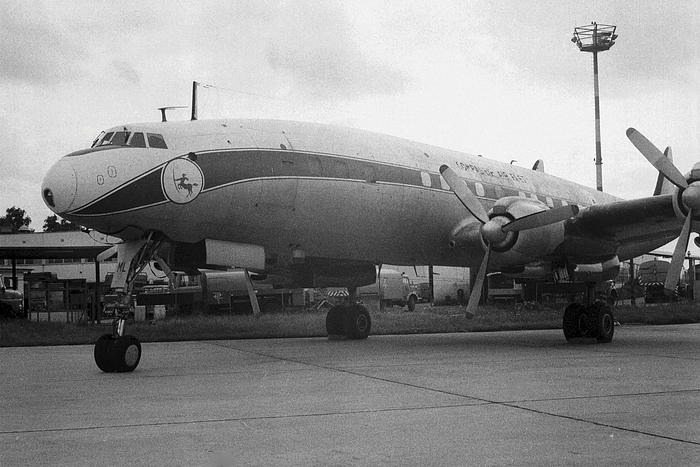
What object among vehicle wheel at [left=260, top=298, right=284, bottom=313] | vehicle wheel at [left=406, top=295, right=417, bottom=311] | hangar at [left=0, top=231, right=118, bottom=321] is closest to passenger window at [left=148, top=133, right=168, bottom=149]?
hangar at [left=0, top=231, right=118, bottom=321]

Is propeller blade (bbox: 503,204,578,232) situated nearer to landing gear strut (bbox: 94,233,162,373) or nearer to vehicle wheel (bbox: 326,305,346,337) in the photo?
vehicle wheel (bbox: 326,305,346,337)

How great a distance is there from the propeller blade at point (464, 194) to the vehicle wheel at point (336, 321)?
480cm

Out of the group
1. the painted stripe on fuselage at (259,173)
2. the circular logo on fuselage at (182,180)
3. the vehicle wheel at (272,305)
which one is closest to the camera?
the painted stripe on fuselage at (259,173)

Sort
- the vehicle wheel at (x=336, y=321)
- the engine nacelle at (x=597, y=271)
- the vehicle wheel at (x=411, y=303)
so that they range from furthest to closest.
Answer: the vehicle wheel at (x=411, y=303) < the vehicle wheel at (x=336, y=321) < the engine nacelle at (x=597, y=271)

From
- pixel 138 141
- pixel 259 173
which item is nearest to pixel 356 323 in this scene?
pixel 259 173

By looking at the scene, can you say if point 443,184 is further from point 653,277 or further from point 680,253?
point 653,277

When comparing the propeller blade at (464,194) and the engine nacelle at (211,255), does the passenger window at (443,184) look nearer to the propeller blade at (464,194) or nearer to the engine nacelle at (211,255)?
the propeller blade at (464,194)

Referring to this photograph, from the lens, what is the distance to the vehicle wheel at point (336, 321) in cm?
2002

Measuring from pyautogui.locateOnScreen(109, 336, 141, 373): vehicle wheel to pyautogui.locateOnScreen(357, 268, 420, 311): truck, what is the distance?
3538cm

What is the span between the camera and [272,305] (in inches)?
1626

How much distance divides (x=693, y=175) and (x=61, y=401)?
40.7 ft

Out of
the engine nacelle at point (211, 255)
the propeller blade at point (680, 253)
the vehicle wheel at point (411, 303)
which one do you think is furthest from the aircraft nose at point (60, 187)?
the vehicle wheel at point (411, 303)

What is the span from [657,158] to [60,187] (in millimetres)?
11492

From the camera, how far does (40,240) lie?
63844 mm
